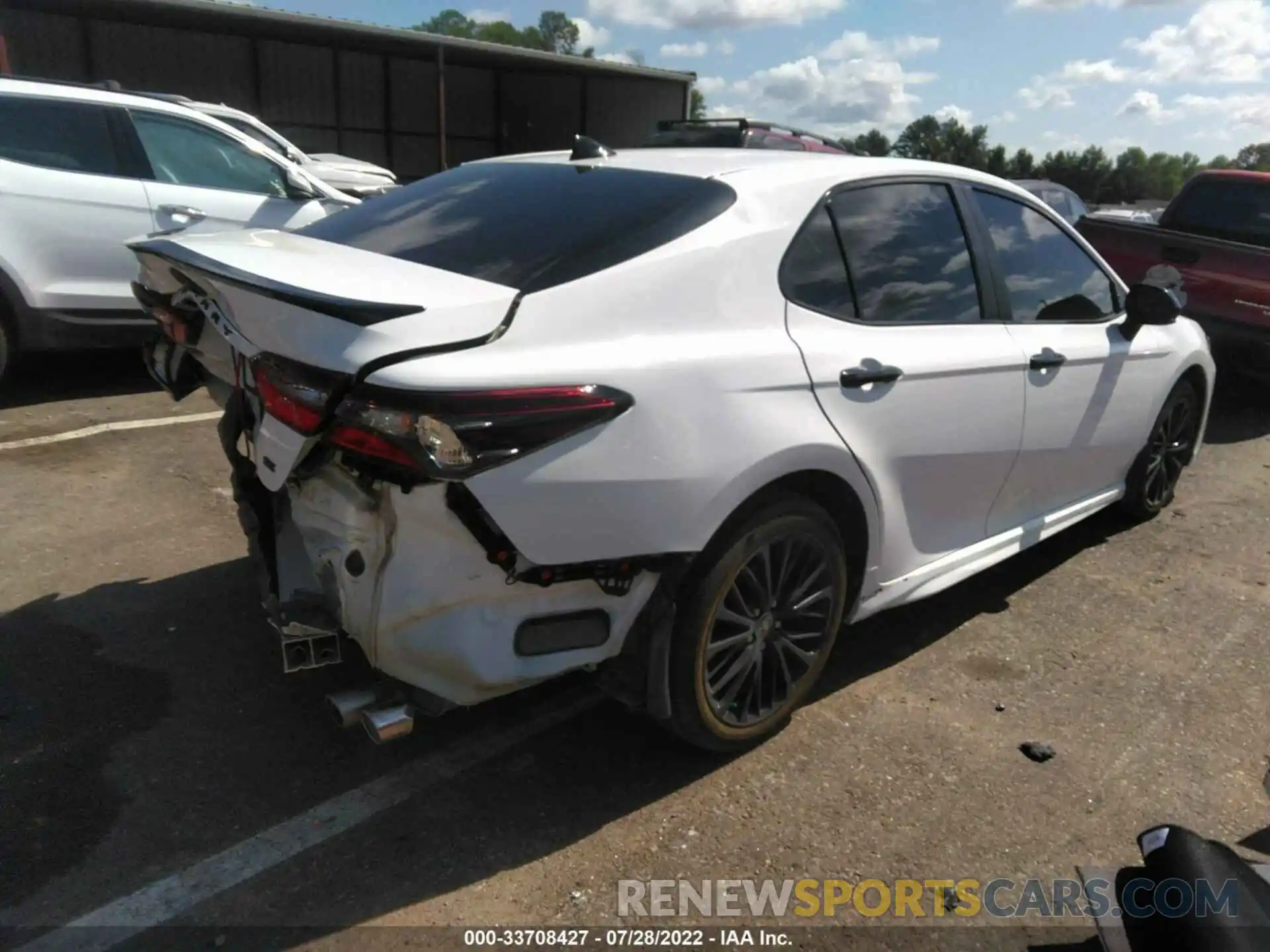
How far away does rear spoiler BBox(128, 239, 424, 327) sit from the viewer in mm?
2252

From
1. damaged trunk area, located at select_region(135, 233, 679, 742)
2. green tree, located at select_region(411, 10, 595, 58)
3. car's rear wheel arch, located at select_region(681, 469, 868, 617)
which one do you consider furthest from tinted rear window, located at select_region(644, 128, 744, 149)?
green tree, located at select_region(411, 10, 595, 58)

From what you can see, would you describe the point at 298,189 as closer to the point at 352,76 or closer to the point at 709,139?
the point at 709,139

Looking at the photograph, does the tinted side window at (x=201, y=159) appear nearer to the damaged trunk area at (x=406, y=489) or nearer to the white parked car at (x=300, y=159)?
the white parked car at (x=300, y=159)

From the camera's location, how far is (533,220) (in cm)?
292

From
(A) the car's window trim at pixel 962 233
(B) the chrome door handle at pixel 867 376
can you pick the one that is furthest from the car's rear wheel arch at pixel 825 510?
(A) the car's window trim at pixel 962 233

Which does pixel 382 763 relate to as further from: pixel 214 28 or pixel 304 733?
pixel 214 28

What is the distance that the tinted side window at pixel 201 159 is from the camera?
6.71 metres

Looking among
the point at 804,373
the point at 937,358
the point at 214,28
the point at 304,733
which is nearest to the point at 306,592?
the point at 304,733

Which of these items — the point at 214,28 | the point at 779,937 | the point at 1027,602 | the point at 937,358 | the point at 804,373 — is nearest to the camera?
the point at 779,937

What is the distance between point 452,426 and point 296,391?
428 millimetres

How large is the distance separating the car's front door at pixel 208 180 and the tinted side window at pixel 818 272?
15.6 feet

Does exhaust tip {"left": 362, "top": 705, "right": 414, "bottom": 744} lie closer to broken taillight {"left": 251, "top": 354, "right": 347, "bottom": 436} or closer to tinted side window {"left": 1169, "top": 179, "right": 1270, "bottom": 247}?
broken taillight {"left": 251, "top": 354, "right": 347, "bottom": 436}

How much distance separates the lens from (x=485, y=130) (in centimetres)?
2575

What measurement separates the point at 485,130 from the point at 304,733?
2489 centimetres
